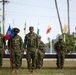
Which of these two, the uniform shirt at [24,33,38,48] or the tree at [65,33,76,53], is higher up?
the tree at [65,33,76,53]

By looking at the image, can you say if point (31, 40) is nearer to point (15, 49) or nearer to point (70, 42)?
point (15, 49)

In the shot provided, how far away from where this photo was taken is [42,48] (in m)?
24.3

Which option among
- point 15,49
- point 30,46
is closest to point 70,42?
point 30,46

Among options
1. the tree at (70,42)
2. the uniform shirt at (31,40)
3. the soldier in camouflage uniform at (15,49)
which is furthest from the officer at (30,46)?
the tree at (70,42)

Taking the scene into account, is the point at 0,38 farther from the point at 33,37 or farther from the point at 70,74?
the point at 70,74

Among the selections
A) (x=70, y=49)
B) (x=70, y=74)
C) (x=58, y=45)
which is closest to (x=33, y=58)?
(x=70, y=74)

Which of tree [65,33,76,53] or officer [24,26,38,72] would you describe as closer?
officer [24,26,38,72]

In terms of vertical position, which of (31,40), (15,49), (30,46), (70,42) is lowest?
(15,49)

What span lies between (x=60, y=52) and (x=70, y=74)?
21.3ft

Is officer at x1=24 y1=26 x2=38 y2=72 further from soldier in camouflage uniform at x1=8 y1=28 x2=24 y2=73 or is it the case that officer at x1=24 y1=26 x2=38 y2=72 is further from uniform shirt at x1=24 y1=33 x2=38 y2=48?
soldier in camouflage uniform at x1=8 y1=28 x2=24 y2=73

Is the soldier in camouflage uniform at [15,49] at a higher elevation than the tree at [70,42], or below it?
below

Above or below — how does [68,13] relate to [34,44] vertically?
above

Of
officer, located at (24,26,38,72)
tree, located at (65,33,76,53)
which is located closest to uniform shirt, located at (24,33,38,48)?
officer, located at (24,26,38,72)

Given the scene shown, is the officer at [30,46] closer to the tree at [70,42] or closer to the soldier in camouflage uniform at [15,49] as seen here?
the soldier in camouflage uniform at [15,49]
